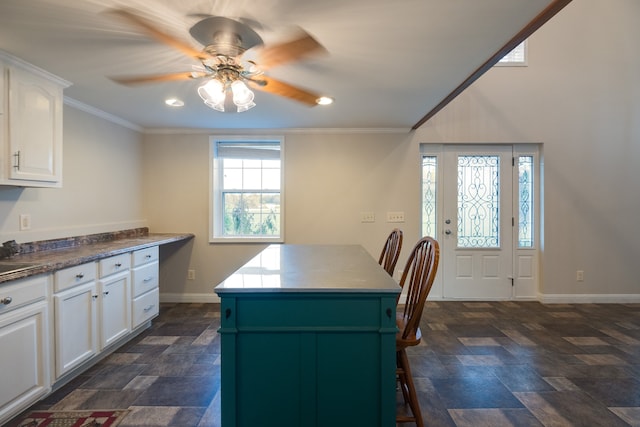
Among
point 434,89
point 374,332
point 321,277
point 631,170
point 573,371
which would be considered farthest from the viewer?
point 631,170

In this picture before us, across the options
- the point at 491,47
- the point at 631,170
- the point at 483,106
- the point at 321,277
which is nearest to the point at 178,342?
the point at 321,277

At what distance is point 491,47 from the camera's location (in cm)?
185

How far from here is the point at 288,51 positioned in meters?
1.80

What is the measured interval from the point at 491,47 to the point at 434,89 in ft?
2.26

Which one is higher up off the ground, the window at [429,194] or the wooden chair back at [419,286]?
the window at [429,194]

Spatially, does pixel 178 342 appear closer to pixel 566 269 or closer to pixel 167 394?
pixel 167 394

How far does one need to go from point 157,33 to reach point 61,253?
1837 millimetres

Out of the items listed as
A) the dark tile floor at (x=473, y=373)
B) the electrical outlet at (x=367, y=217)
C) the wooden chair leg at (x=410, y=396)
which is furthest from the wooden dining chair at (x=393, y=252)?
the electrical outlet at (x=367, y=217)

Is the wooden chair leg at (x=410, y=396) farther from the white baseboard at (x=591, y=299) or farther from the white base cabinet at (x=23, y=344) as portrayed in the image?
the white baseboard at (x=591, y=299)

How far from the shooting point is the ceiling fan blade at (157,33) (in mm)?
1503

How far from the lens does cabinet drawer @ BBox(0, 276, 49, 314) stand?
5.40 feet

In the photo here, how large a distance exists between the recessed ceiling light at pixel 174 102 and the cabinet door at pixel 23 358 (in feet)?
5.98

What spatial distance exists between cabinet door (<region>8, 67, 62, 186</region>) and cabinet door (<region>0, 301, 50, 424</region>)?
0.90 metres

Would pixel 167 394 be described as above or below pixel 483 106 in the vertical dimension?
below
